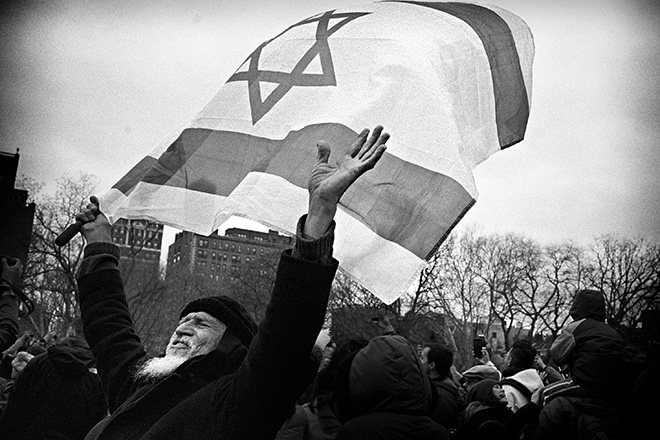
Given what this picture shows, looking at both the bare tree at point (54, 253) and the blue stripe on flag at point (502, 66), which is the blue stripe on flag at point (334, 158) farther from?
the bare tree at point (54, 253)

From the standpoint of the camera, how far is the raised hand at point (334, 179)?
8.60 feet

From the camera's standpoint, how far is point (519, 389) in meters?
5.24

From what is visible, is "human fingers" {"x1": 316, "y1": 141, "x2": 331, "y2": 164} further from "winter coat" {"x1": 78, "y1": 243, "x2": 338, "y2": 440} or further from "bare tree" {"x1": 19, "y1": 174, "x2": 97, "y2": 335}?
"bare tree" {"x1": 19, "y1": 174, "x2": 97, "y2": 335}

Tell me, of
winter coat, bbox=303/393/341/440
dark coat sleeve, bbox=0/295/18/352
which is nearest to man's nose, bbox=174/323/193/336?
winter coat, bbox=303/393/341/440

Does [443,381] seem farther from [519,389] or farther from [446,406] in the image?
[519,389]

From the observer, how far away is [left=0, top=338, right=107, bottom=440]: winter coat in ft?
15.3

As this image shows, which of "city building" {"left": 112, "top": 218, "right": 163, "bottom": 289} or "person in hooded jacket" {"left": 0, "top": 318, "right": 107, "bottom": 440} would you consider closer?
"person in hooded jacket" {"left": 0, "top": 318, "right": 107, "bottom": 440}

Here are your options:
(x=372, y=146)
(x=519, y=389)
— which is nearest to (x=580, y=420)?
(x=519, y=389)

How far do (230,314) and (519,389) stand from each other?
8.88 ft

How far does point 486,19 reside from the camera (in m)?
4.74

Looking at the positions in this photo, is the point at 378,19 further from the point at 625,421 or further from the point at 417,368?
the point at 625,421

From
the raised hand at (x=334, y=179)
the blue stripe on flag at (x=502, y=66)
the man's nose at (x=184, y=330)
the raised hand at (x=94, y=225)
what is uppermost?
the blue stripe on flag at (x=502, y=66)

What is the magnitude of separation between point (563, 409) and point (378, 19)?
2.46 meters

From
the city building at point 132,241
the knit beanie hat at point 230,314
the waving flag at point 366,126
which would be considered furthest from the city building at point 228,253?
the knit beanie hat at point 230,314
